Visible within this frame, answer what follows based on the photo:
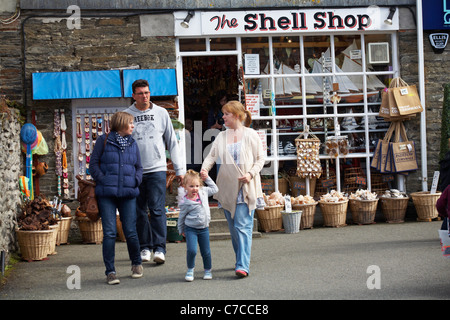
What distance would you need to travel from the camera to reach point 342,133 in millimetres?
11148

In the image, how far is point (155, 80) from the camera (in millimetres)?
10195

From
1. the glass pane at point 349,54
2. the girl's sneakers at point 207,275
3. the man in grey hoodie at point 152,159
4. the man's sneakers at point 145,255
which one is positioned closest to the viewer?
the girl's sneakers at point 207,275

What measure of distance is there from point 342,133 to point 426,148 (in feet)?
4.85

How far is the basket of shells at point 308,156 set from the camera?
10.7m

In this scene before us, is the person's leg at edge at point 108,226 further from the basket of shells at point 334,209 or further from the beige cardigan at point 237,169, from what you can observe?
the basket of shells at point 334,209

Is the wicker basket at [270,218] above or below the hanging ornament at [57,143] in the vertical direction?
below

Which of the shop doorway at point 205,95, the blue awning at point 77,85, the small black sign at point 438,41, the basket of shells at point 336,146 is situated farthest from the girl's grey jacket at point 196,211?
the small black sign at point 438,41

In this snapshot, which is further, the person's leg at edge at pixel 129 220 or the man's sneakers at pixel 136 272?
the man's sneakers at pixel 136 272

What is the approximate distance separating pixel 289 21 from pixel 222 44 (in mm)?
1214

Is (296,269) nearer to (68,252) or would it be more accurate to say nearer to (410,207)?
(68,252)

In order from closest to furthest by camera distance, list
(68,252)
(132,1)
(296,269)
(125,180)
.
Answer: (125,180)
(296,269)
(68,252)
(132,1)

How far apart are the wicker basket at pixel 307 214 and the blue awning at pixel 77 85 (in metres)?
3.47

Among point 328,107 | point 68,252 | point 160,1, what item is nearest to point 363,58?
point 328,107

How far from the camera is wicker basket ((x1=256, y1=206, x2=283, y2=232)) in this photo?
396 inches
